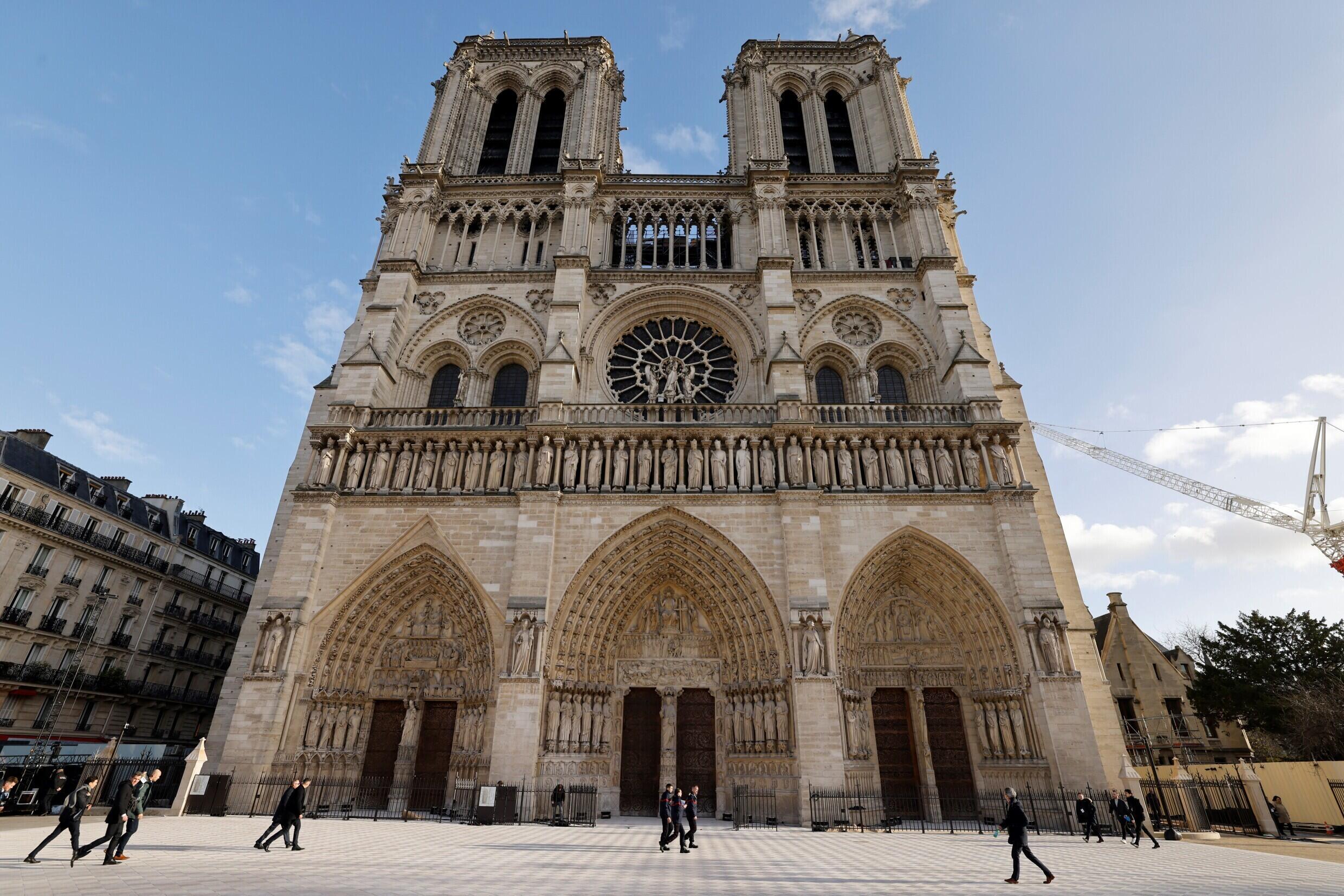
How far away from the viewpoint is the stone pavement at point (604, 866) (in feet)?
19.7

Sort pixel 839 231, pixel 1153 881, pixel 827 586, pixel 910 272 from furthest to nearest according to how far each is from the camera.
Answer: pixel 839 231, pixel 910 272, pixel 827 586, pixel 1153 881

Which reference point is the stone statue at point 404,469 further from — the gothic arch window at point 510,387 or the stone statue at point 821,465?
the stone statue at point 821,465

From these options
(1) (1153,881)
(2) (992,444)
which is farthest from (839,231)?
(1) (1153,881)

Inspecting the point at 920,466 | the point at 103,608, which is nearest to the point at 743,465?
the point at 920,466

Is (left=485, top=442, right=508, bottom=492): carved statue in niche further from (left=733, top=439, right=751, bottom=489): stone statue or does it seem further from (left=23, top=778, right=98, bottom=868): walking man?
(left=23, top=778, right=98, bottom=868): walking man

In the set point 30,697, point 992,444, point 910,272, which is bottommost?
point 30,697

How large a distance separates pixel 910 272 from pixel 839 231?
9.21ft

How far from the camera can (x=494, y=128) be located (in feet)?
81.5

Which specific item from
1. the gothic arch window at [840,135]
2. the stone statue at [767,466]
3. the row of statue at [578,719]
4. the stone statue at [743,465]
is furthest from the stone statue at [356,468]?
the gothic arch window at [840,135]

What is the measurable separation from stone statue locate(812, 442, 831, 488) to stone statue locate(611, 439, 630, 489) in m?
4.40

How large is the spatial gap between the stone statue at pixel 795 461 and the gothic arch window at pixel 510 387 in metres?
7.68

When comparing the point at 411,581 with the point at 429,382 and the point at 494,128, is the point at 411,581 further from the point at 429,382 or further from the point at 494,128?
the point at 494,128

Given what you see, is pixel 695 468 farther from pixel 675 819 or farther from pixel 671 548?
pixel 675 819

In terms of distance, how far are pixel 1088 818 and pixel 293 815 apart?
1177 cm
